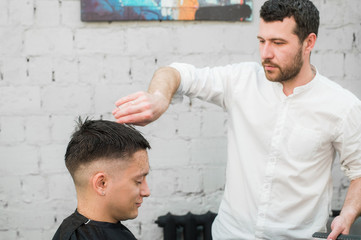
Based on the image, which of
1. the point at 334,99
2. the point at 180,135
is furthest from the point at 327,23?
the point at 180,135

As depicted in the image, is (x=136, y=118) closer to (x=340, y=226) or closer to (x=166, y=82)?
(x=166, y=82)

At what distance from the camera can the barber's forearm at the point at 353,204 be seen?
166 cm

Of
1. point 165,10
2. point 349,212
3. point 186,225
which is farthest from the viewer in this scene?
point 186,225

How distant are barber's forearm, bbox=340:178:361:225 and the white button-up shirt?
4 centimetres

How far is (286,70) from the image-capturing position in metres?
1.73

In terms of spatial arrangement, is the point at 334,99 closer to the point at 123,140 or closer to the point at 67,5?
the point at 123,140

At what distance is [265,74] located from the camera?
1.76m

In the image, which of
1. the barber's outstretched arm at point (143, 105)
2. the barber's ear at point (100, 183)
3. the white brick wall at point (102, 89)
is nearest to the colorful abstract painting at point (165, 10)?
the white brick wall at point (102, 89)

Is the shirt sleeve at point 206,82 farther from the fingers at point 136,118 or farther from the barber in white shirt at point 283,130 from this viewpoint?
the fingers at point 136,118

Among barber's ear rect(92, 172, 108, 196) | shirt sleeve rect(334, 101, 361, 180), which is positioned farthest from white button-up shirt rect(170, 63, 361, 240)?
barber's ear rect(92, 172, 108, 196)

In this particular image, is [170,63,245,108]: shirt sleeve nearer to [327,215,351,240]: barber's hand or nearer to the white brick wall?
the white brick wall

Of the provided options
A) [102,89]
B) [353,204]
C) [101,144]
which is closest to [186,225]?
[102,89]

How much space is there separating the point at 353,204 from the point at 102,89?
50.9 inches

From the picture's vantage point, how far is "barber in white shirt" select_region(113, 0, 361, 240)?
1716 millimetres
